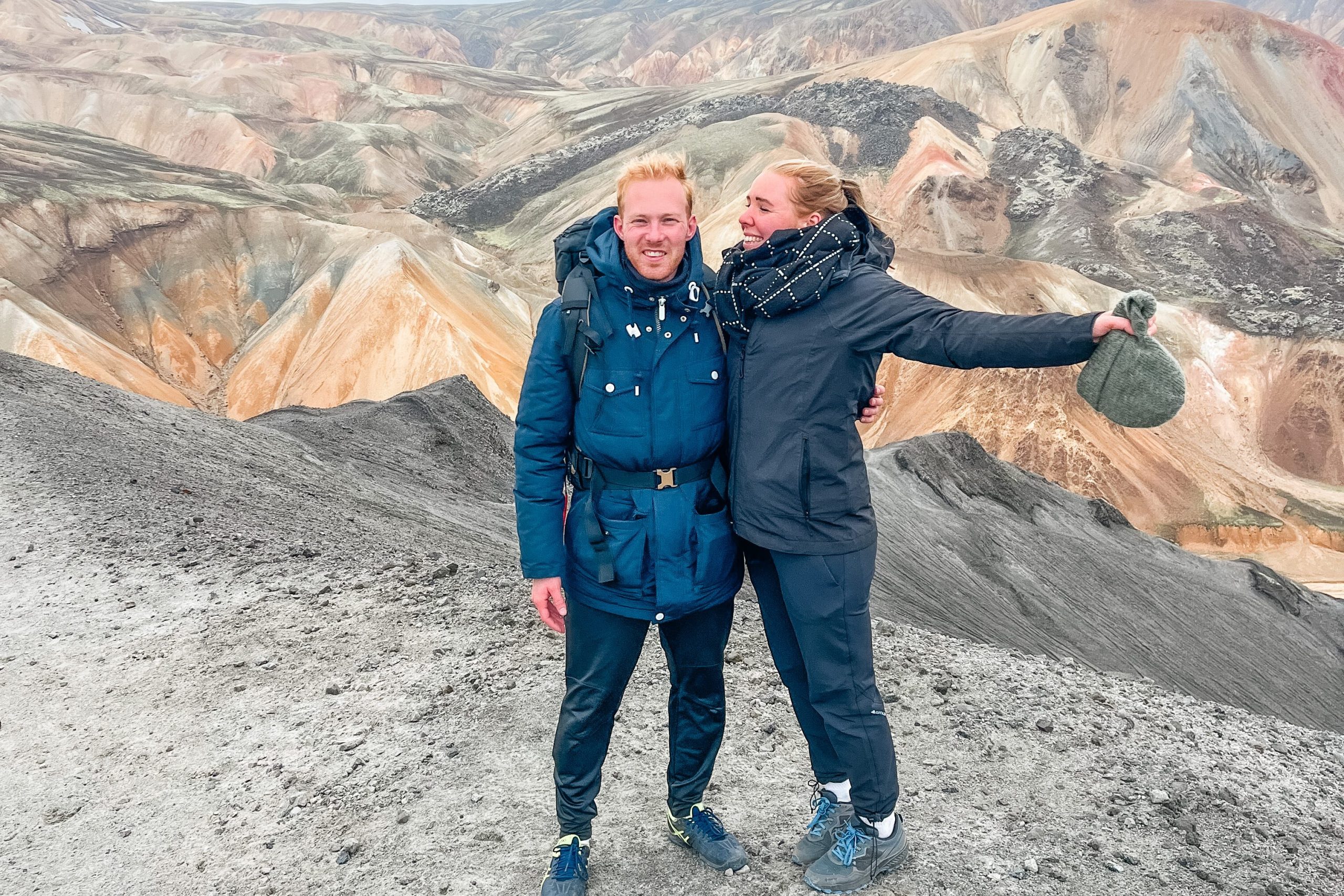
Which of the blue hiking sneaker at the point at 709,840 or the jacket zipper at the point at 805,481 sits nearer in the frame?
the jacket zipper at the point at 805,481

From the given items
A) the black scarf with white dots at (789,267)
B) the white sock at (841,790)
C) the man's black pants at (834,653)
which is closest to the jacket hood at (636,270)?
the black scarf with white dots at (789,267)

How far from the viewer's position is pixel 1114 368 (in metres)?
2.57

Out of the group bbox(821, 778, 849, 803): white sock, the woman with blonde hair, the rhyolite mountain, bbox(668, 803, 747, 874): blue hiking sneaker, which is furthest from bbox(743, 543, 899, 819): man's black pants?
the rhyolite mountain

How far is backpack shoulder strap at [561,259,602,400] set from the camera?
306 cm

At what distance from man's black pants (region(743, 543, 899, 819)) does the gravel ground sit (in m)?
0.74

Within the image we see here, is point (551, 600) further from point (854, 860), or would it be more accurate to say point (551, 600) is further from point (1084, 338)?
point (1084, 338)

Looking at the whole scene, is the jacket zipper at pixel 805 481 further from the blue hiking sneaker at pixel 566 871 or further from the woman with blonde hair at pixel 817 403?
the blue hiking sneaker at pixel 566 871

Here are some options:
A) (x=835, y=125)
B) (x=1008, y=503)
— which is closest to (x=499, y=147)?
(x=835, y=125)

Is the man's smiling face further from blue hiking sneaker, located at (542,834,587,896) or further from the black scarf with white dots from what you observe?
blue hiking sneaker, located at (542,834,587,896)

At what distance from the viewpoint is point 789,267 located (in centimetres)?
298

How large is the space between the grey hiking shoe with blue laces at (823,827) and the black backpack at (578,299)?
199 cm

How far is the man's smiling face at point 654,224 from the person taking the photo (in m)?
2.97

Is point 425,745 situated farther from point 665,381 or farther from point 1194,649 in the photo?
point 1194,649

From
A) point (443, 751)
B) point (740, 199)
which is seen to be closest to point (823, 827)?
point (443, 751)
